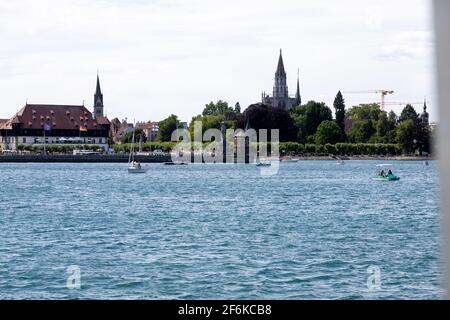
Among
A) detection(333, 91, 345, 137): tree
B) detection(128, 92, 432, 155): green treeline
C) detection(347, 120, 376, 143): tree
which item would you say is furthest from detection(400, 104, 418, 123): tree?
detection(333, 91, 345, 137): tree

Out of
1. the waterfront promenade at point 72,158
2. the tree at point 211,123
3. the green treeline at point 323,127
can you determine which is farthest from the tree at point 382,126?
the waterfront promenade at point 72,158

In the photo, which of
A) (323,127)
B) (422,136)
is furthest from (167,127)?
(422,136)

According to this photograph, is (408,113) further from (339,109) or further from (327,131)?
(327,131)

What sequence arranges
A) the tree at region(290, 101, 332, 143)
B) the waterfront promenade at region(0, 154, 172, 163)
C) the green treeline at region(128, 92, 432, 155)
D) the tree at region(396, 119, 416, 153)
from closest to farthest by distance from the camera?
1. the green treeline at region(128, 92, 432, 155)
2. the waterfront promenade at region(0, 154, 172, 163)
3. the tree at region(396, 119, 416, 153)
4. the tree at region(290, 101, 332, 143)

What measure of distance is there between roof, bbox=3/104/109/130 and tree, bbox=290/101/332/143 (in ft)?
79.8

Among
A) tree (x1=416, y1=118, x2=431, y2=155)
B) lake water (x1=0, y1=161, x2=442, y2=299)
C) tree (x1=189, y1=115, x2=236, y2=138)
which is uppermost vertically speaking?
tree (x1=189, y1=115, x2=236, y2=138)

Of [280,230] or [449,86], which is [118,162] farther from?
[449,86]

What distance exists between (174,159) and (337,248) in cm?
7957

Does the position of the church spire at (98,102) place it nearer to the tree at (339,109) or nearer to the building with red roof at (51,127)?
the building with red roof at (51,127)

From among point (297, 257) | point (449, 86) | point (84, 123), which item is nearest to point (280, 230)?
point (297, 257)

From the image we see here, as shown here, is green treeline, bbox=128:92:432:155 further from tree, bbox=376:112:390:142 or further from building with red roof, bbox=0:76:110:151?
building with red roof, bbox=0:76:110:151

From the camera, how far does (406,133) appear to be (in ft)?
323

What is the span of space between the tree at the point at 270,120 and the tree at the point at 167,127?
16122mm

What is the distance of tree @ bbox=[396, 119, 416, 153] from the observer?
319 feet
